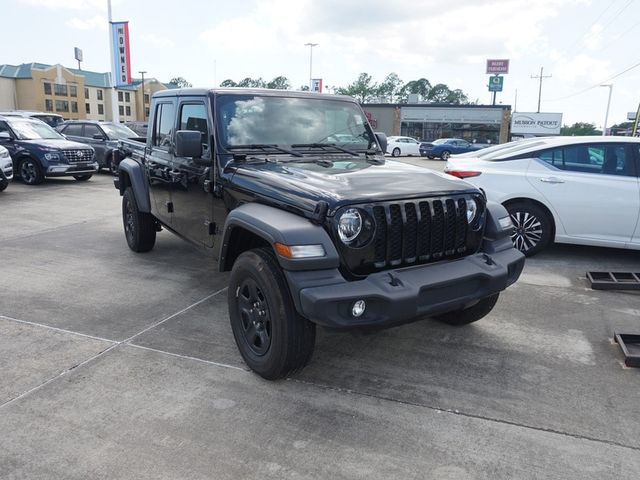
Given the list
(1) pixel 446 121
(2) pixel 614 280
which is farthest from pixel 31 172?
(1) pixel 446 121

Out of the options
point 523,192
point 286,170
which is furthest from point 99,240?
point 523,192

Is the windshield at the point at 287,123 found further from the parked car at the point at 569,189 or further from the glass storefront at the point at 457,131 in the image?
the glass storefront at the point at 457,131

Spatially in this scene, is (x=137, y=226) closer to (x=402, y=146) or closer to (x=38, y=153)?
(x=38, y=153)

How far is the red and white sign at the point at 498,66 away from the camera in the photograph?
6241 cm

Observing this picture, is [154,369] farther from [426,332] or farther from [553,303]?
[553,303]

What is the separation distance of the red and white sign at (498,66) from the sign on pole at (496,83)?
17.2ft

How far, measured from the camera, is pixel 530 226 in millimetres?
6387

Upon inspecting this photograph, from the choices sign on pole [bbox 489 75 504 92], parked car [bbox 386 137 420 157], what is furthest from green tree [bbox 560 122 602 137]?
parked car [bbox 386 137 420 157]

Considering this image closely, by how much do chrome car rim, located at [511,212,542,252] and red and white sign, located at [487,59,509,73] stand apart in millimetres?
63018

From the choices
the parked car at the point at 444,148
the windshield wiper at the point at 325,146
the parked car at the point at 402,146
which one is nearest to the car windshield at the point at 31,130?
the windshield wiper at the point at 325,146

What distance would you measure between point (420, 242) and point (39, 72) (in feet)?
235

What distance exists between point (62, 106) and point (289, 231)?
74073 millimetres

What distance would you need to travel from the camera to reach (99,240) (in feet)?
23.7

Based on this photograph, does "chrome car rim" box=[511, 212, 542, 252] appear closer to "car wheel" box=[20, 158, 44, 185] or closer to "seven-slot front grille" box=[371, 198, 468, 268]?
"seven-slot front grille" box=[371, 198, 468, 268]
